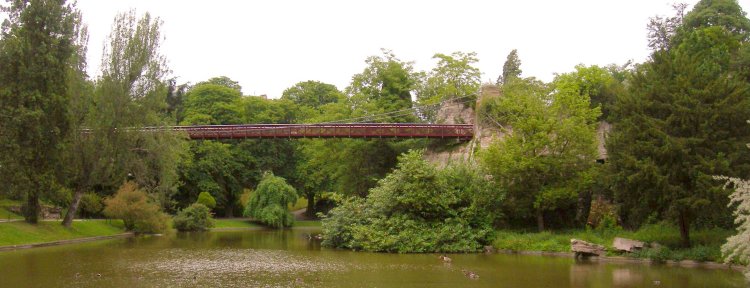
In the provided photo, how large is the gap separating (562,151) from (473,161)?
6299 mm

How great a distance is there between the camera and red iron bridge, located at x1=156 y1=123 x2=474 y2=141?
43.0 m

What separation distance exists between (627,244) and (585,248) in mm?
1630

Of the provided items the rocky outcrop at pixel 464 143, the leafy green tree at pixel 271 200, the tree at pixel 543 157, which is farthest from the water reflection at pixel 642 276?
the leafy green tree at pixel 271 200

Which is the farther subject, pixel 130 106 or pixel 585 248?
pixel 130 106

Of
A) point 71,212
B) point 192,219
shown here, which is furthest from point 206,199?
point 71,212

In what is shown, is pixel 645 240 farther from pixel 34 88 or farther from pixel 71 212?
pixel 71 212

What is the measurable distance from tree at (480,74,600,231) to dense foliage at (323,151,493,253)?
5.67 ft

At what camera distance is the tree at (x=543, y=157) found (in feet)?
103

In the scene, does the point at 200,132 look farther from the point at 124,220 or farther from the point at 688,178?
the point at 688,178

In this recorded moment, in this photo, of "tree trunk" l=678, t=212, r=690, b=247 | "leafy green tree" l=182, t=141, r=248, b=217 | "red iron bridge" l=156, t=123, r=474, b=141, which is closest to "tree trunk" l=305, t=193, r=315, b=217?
"leafy green tree" l=182, t=141, r=248, b=217

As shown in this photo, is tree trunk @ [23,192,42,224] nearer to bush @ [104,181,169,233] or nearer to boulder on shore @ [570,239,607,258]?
bush @ [104,181,169,233]

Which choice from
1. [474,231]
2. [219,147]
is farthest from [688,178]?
[219,147]

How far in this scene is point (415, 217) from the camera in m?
31.7

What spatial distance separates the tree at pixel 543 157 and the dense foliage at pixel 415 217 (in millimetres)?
1729
